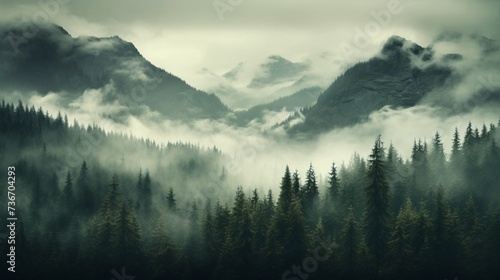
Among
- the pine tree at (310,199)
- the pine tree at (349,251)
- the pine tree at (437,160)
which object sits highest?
the pine tree at (437,160)

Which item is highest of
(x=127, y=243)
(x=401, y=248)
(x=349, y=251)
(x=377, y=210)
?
(x=377, y=210)

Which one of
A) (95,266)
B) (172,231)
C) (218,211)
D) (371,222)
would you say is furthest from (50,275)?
(371,222)

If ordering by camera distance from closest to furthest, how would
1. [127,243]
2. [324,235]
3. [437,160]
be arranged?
1. [324,235]
2. [127,243]
3. [437,160]

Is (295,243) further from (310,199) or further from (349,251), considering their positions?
(310,199)

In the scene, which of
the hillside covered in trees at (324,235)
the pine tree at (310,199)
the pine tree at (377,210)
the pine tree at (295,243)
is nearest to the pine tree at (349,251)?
the hillside covered in trees at (324,235)

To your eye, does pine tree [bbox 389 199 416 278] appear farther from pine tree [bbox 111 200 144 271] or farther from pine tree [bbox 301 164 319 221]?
pine tree [bbox 111 200 144 271]

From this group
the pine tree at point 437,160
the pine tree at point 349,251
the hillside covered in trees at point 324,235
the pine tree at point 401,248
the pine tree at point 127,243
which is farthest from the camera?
the pine tree at point 437,160

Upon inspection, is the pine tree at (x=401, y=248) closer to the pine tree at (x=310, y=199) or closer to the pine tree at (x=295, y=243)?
the pine tree at (x=295, y=243)

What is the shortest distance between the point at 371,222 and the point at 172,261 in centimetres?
3488

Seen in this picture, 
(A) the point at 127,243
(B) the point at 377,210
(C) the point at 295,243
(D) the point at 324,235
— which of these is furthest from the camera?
(A) the point at 127,243

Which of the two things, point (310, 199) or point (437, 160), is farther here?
point (437, 160)

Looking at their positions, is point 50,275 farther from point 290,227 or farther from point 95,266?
point 290,227

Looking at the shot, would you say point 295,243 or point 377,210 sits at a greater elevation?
point 377,210

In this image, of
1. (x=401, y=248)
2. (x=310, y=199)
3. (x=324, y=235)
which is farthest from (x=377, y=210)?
(x=310, y=199)
